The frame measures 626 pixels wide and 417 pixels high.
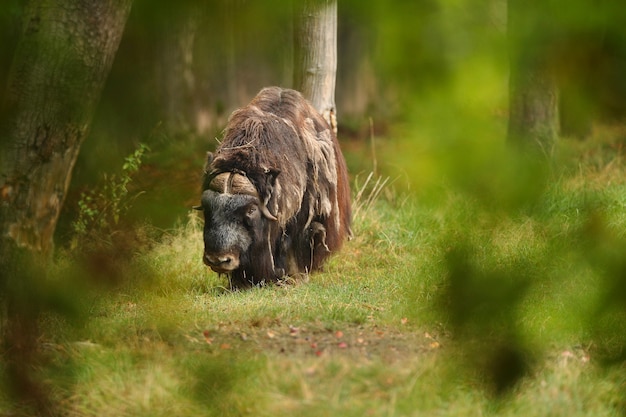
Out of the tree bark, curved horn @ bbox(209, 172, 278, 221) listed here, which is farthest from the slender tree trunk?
curved horn @ bbox(209, 172, 278, 221)

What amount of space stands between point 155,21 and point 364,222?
876 centimetres

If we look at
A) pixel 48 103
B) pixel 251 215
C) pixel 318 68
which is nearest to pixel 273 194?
pixel 251 215

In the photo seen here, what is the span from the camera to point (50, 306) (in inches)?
75.1

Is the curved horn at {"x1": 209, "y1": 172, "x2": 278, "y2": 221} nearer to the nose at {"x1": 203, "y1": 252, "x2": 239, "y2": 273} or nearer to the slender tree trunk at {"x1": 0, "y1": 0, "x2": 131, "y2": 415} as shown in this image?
the nose at {"x1": 203, "y1": 252, "x2": 239, "y2": 273}

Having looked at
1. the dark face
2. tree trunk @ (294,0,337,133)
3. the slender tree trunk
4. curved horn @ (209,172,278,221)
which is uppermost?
the slender tree trunk

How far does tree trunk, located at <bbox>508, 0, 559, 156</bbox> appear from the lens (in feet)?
4.58

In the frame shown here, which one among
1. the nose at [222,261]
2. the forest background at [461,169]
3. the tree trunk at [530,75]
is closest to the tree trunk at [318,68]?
the nose at [222,261]

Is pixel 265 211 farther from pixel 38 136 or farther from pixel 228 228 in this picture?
pixel 38 136

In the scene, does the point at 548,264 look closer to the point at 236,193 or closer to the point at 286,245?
the point at 236,193

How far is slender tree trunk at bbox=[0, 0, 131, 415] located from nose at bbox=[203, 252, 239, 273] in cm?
484

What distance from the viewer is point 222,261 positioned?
795 cm

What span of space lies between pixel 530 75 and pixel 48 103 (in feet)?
4.07

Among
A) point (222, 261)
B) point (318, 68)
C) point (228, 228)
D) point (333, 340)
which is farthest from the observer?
point (318, 68)

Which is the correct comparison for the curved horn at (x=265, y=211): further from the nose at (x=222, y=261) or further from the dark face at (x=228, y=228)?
the nose at (x=222, y=261)
